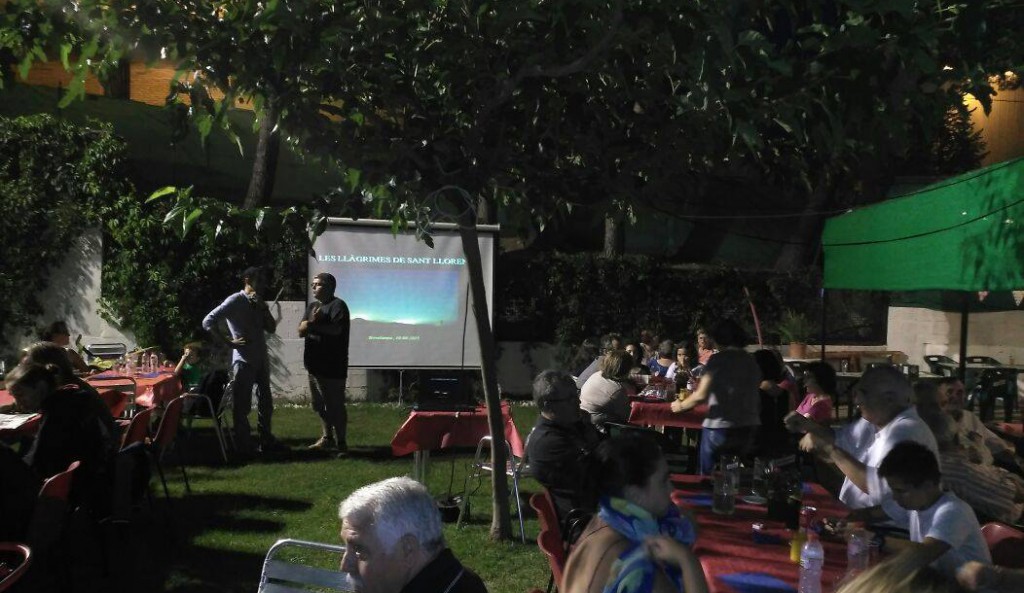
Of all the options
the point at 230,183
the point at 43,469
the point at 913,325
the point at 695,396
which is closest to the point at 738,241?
the point at 913,325

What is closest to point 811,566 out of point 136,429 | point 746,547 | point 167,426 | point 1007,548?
point 746,547

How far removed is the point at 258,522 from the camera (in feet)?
19.8

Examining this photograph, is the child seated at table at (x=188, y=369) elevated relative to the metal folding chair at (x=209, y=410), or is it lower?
elevated

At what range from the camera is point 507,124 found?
17.5ft

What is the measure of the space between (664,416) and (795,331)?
6.87 metres

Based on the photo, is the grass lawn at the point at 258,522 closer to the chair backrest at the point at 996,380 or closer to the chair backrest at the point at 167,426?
the chair backrest at the point at 167,426

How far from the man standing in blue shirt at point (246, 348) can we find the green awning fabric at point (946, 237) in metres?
5.18

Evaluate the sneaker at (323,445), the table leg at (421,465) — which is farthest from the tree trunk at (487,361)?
the sneaker at (323,445)

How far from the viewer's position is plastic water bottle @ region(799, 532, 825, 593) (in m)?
2.77

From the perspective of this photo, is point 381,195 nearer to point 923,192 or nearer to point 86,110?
point 923,192

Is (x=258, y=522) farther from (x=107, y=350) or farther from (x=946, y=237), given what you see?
(x=107, y=350)

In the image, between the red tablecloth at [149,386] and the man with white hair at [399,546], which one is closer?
the man with white hair at [399,546]

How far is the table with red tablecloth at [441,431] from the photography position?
20.6 feet

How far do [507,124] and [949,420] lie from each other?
295 centimetres
